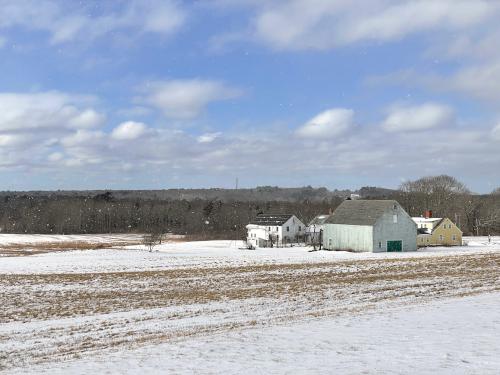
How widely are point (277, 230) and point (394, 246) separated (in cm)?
2772

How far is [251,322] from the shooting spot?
67.3ft

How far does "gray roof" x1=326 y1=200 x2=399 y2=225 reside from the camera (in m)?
69.8

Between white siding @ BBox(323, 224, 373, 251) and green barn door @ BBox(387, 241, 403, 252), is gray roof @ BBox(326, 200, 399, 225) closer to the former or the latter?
white siding @ BBox(323, 224, 373, 251)

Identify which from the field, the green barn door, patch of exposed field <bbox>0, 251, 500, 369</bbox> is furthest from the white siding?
the field

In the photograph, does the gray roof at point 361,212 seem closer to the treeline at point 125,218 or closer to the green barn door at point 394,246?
the green barn door at point 394,246

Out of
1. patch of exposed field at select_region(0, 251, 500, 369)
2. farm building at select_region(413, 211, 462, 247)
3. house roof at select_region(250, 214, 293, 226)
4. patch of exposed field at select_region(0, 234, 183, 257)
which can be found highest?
house roof at select_region(250, 214, 293, 226)

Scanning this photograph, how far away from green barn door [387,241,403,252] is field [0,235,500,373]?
29.9 m

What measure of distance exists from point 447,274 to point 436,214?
90.8 meters

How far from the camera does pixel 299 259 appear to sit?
2251 inches

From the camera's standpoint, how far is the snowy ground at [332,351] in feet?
43.8

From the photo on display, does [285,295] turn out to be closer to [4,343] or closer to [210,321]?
[210,321]

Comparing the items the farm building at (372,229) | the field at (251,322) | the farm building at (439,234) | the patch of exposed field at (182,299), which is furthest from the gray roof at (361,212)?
the field at (251,322)

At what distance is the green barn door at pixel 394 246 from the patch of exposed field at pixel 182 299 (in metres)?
24.6

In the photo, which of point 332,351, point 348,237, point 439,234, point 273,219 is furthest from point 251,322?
point 273,219
